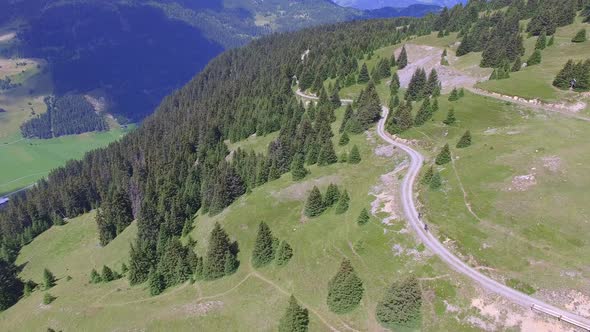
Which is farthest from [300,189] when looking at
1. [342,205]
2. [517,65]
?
[517,65]

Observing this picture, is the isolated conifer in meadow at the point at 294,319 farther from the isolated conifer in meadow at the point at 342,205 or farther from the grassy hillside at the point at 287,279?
the isolated conifer in meadow at the point at 342,205

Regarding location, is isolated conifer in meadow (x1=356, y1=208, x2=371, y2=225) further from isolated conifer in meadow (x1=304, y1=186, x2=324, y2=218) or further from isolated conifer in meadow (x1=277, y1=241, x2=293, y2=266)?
isolated conifer in meadow (x1=277, y1=241, x2=293, y2=266)

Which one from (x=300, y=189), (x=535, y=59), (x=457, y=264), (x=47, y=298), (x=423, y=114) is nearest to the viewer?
(x=457, y=264)

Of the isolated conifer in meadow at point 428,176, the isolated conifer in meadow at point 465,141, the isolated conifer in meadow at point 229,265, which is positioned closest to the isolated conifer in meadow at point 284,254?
the isolated conifer in meadow at point 229,265

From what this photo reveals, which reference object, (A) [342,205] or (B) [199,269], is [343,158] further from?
(B) [199,269]

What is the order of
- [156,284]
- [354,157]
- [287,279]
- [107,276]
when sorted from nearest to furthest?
[287,279] → [156,284] → [107,276] → [354,157]

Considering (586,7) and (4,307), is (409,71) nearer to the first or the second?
(586,7)

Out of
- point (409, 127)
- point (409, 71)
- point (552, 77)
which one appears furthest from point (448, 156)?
point (409, 71)
